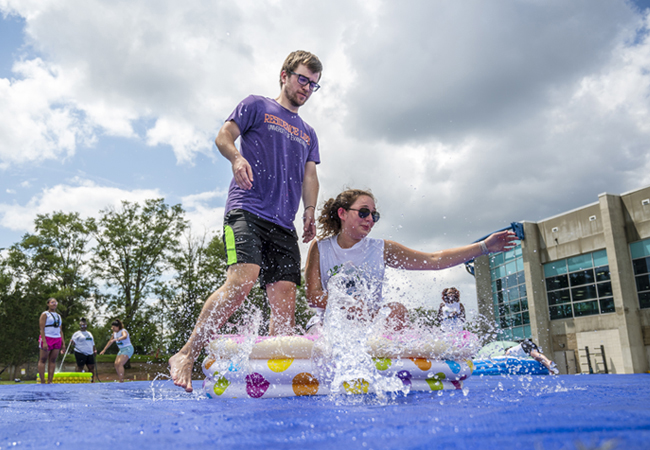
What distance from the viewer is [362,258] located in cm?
355

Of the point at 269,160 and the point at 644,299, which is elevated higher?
the point at 269,160

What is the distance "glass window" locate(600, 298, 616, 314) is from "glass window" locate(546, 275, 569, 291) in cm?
212

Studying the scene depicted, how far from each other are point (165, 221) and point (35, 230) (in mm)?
8145

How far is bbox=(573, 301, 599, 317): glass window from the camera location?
2201 cm

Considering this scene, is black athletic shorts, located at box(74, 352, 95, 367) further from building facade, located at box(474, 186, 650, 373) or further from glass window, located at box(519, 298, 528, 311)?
glass window, located at box(519, 298, 528, 311)

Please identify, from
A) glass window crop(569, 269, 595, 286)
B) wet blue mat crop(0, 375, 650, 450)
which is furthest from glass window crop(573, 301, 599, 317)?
wet blue mat crop(0, 375, 650, 450)

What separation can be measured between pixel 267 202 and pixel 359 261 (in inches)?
34.3

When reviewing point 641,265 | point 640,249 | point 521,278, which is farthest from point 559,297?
point 640,249

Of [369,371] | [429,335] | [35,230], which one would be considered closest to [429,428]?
[369,371]

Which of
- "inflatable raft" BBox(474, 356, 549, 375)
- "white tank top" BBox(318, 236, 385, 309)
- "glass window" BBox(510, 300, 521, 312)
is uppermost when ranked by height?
"glass window" BBox(510, 300, 521, 312)

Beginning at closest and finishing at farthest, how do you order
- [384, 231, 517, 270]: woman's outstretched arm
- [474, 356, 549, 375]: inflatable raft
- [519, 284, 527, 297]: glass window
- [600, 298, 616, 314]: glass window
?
[384, 231, 517, 270]: woman's outstretched arm → [474, 356, 549, 375]: inflatable raft → [600, 298, 616, 314]: glass window → [519, 284, 527, 297]: glass window

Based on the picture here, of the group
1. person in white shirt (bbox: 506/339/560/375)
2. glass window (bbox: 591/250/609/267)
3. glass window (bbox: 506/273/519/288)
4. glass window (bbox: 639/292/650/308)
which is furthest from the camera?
glass window (bbox: 506/273/519/288)

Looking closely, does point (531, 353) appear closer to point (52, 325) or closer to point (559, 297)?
point (52, 325)

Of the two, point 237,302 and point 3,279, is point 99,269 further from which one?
point 237,302
